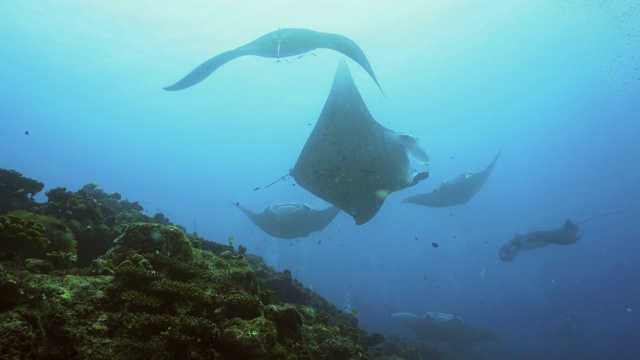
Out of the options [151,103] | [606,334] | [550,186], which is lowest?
[606,334]

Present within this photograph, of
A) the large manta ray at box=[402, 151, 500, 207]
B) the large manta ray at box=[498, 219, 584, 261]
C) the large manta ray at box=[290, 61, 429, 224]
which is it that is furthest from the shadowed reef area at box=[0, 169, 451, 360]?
the large manta ray at box=[498, 219, 584, 261]

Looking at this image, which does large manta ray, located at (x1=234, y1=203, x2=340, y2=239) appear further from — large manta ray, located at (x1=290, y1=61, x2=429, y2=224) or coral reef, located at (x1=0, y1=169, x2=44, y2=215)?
coral reef, located at (x1=0, y1=169, x2=44, y2=215)

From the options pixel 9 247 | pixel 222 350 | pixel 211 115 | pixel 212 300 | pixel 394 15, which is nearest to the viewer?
pixel 222 350

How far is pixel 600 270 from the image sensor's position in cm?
10575

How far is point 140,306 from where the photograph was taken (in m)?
3.02

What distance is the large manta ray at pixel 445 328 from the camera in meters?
16.7

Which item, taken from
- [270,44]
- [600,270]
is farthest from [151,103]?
[600,270]

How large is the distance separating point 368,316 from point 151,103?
56.7m

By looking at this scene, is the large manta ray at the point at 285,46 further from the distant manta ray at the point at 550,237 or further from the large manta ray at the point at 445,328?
the distant manta ray at the point at 550,237

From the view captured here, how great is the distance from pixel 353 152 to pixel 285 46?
114 inches

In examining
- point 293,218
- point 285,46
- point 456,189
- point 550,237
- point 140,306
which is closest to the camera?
point 140,306

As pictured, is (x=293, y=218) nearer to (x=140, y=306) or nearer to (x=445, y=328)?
(x=140, y=306)

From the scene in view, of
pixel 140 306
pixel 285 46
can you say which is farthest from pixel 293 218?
pixel 140 306

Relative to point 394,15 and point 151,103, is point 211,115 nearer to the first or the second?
point 151,103
